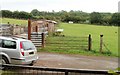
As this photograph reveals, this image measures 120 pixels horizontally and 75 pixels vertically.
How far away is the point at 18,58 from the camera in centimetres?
1266

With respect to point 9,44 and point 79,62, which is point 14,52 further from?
point 79,62

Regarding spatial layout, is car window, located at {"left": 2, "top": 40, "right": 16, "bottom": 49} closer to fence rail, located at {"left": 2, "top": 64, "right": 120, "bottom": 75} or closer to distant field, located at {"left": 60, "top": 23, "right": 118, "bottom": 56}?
distant field, located at {"left": 60, "top": 23, "right": 118, "bottom": 56}

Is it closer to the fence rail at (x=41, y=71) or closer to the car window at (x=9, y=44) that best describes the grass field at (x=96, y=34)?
the car window at (x=9, y=44)

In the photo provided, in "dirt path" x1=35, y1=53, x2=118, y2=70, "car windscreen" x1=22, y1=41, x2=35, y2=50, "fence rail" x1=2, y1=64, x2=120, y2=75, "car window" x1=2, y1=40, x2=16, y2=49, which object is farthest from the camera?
"dirt path" x1=35, y1=53, x2=118, y2=70

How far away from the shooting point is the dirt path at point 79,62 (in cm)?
1583

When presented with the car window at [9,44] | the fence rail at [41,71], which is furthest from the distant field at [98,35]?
the car window at [9,44]

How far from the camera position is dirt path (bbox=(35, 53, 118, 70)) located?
15.8 meters

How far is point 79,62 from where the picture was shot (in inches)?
673

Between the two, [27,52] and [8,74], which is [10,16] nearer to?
[27,52]

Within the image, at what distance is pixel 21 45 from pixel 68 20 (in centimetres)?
8690

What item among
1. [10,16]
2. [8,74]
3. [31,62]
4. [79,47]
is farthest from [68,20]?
[8,74]

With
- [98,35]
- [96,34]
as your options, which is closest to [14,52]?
[98,35]

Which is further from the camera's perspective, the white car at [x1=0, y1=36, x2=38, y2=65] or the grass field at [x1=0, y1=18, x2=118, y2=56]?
the grass field at [x1=0, y1=18, x2=118, y2=56]

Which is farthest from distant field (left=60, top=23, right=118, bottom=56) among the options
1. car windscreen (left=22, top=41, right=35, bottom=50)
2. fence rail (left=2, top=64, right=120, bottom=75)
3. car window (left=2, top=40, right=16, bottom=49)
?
car window (left=2, top=40, right=16, bottom=49)
